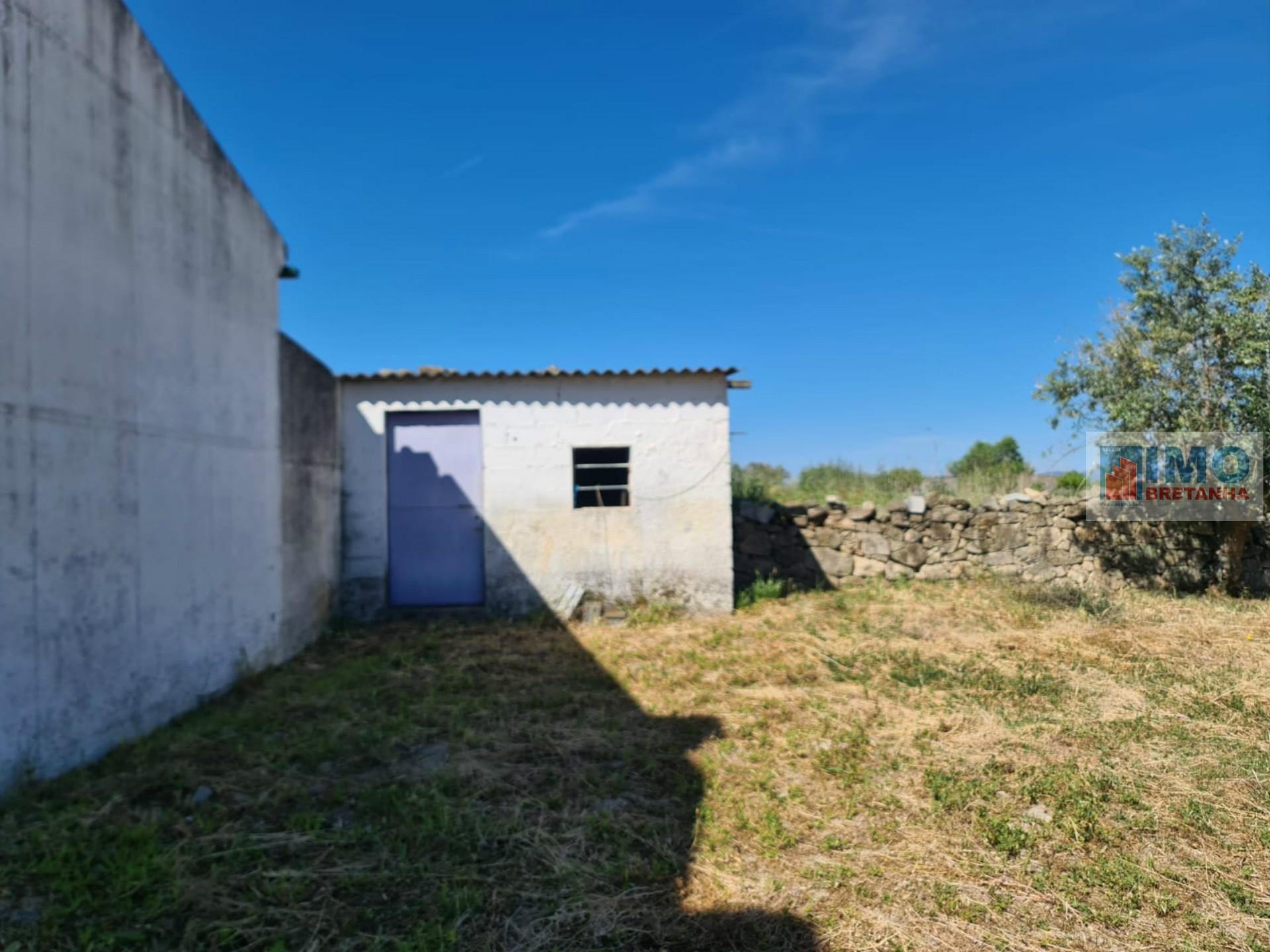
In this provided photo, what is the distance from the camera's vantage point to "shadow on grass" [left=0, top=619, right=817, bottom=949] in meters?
2.98

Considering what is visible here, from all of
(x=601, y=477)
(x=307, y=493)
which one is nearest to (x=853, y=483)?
(x=601, y=477)

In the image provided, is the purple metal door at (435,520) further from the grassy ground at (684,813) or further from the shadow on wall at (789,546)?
the shadow on wall at (789,546)

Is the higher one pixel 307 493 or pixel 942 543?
pixel 307 493

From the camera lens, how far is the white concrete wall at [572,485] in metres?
A: 9.25

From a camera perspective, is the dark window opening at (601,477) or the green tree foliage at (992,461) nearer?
the dark window opening at (601,477)

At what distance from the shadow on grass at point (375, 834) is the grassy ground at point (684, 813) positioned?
0.02 metres

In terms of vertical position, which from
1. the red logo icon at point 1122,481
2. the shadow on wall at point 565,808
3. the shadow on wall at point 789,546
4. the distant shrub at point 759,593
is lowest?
the shadow on wall at point 565,808

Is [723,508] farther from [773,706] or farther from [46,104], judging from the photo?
[46,104]

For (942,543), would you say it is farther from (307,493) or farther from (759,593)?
(307,493)

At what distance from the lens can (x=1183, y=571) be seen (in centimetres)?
1025

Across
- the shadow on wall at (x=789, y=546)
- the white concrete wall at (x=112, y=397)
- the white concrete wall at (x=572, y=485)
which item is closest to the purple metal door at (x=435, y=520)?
the white concrete wall at (x=572, y=485)

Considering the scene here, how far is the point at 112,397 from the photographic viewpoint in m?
4.65

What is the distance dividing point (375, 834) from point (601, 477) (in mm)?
6142

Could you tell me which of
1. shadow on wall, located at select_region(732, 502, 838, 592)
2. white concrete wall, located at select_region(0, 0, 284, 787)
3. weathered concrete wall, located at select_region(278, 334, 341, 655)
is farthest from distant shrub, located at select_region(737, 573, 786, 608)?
white concrete wall, located at select_region(0, 0, 284, 787)
